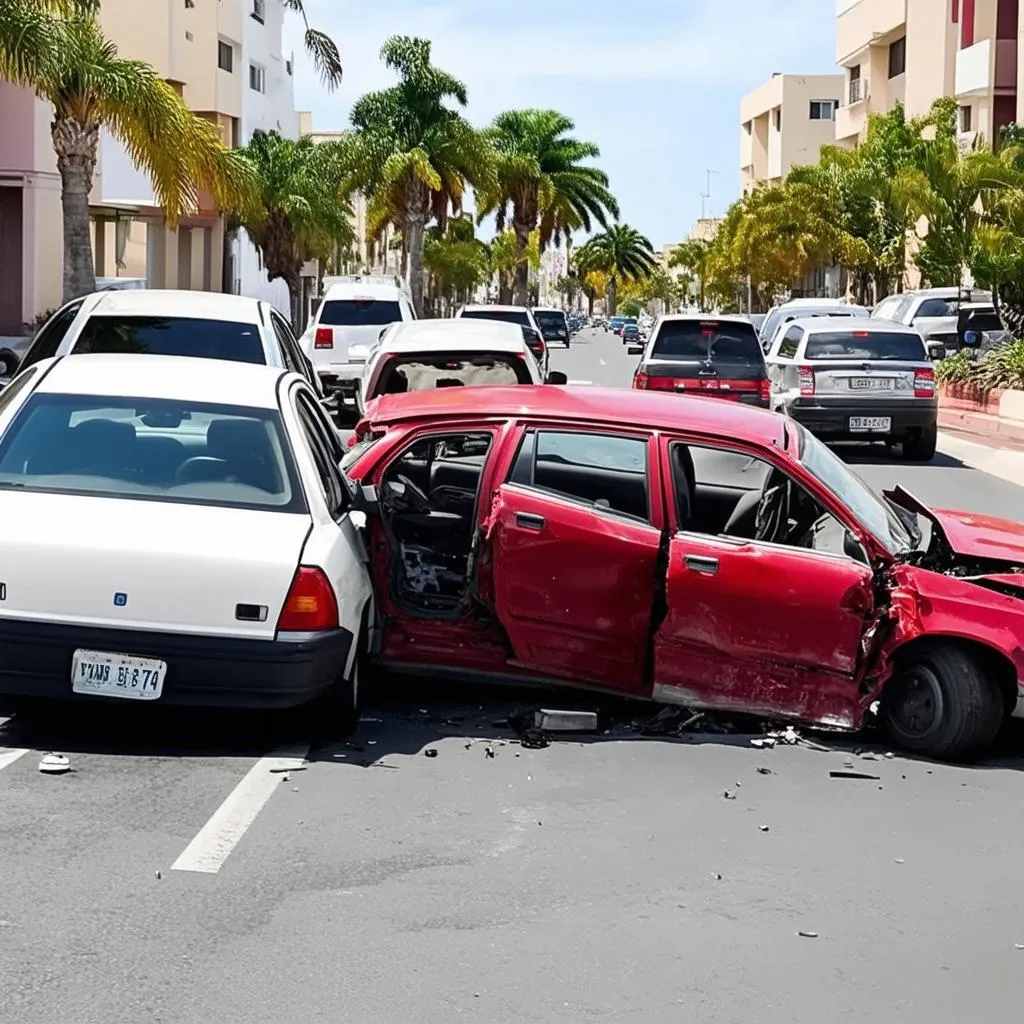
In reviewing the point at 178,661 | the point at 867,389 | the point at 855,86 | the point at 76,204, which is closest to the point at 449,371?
the point at 178,661

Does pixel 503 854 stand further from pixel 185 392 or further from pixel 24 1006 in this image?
pixel 185 392

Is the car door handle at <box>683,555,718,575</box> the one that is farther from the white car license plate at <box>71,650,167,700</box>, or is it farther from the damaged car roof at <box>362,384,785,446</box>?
the white car license plate at <box>71,650,167,700</box>

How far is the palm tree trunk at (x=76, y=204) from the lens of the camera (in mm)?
30453

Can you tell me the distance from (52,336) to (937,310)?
2739cm

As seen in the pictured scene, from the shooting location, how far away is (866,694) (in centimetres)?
801

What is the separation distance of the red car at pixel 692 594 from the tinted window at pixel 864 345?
15256 millimetres

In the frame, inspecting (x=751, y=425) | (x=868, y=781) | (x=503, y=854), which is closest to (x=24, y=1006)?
(x=503, y=854)

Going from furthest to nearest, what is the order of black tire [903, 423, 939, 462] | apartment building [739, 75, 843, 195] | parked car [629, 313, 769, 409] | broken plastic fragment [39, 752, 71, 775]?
apartment building [739, 75, 843, 195]
parked car [629, 313, 769, 409]
black tire [903, 423, 939, 462]
broken plastic fragment [39, 752, 71, 775]

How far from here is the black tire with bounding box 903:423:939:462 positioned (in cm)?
2345

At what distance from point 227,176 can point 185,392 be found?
2345cm

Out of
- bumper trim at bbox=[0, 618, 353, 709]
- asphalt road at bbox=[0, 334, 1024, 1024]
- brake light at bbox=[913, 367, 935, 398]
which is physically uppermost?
brake light at bbox=[913, 367, 935, 398]

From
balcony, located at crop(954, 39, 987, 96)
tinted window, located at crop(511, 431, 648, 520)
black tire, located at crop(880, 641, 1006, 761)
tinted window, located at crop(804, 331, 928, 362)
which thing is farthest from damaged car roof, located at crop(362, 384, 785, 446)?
balcony, located at crop(954, 39, 987, 96)

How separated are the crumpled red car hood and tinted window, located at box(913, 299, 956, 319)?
30.0m

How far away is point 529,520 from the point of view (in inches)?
319
